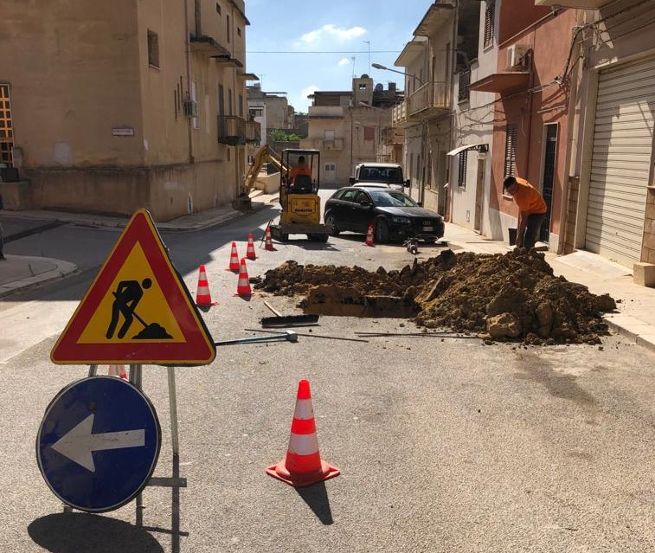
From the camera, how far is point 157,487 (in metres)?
3.84

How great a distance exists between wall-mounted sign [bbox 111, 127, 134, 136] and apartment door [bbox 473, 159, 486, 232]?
11913 mm

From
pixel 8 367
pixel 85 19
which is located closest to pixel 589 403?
pixel 8 367

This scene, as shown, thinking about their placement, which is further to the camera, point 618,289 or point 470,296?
point 618,289

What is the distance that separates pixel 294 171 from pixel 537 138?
6.87m

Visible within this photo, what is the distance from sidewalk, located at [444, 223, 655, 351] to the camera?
294 inches

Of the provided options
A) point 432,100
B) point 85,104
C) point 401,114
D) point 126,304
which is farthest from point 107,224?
point 401,114

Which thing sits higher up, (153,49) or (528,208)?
(153,49)

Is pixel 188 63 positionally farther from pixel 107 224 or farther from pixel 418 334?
pixel 418 334

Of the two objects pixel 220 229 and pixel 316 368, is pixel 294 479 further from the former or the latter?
pixel 220 229

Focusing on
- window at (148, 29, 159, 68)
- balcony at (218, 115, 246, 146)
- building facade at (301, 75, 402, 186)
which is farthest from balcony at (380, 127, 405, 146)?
window at (148, 29, 159, 68)

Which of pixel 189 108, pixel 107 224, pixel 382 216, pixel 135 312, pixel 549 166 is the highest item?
pixel 189 108

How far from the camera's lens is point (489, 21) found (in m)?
20.8

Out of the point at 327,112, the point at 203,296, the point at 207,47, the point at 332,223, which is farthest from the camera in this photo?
the point at 327,112

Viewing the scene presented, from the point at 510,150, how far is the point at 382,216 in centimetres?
437
